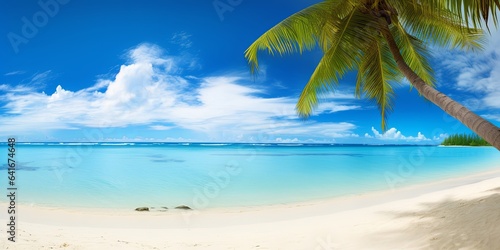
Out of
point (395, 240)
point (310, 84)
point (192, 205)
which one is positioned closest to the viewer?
point (395, 240)

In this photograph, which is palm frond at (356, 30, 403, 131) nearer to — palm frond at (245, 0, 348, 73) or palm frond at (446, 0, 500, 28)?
palm frond at (245, 0, 348, 73)

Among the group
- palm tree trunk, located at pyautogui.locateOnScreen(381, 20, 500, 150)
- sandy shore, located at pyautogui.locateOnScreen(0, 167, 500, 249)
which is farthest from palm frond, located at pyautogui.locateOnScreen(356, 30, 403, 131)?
sandy shore, located at pyautogui.locateOnScreen(0, 167, 500, 249)

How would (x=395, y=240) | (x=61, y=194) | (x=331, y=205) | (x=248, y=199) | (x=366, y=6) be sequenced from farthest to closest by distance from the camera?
(x=61, y=194), (x=248, y=199), (x=331, y=205), (x=366, y=6), (x=395, y=240)

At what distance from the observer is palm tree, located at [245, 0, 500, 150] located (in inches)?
216

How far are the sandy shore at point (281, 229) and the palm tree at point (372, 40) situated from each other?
1.62 m

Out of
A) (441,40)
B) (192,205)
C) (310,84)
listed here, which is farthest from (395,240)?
(192,205)

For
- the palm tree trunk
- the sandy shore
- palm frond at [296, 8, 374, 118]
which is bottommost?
the sandy shore

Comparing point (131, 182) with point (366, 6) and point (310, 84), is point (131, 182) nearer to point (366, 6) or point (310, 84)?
point (310, 84)

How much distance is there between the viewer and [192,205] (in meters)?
→ 9.85

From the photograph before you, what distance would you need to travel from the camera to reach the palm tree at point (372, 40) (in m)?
5.48

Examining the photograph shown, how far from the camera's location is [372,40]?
5.81 metres

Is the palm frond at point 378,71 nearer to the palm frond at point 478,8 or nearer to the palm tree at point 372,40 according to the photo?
the palm tree at point 372,40

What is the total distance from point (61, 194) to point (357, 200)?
9526 millimetres

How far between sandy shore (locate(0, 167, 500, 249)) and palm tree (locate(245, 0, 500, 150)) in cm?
162
